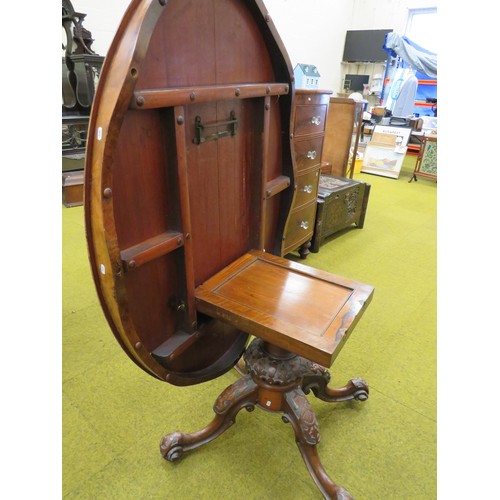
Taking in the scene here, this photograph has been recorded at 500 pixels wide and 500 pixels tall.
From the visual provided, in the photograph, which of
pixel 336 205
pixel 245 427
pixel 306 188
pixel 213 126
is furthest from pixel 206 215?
pixel 336 205

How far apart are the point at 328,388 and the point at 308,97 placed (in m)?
1.63

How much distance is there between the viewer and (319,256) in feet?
9.81

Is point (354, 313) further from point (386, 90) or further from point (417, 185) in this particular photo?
point (386, 90)

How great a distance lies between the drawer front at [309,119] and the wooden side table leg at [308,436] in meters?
1.53

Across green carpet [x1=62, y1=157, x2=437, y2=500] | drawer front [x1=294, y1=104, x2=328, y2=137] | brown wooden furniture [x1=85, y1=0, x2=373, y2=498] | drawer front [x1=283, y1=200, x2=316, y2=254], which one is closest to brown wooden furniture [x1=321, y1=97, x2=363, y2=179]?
drawer front [x1=283, y1=200, x2=316, y2=254]

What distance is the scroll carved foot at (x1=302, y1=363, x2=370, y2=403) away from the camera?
4.76ft

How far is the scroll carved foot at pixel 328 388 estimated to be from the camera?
1.45 m

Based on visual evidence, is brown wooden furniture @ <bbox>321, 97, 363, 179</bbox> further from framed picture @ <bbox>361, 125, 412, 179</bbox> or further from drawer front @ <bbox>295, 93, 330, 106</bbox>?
framed picture @ <bbox>361, 125, 412, 179</bbox>

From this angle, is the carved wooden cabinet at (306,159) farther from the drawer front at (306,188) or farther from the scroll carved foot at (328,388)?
the scroll carved foot at (328,388)

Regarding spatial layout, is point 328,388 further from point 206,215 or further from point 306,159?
point 306,159

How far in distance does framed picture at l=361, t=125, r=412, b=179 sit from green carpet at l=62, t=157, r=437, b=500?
148 inches

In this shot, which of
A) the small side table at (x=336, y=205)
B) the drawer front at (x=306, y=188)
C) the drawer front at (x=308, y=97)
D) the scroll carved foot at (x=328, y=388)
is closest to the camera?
the scroll carved foot at (x=328, y=388)

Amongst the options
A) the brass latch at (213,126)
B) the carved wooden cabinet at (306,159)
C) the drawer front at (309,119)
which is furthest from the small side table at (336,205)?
the brass latch at (213,126)

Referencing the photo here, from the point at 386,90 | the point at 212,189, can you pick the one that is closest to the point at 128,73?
→ the point at 212,189
